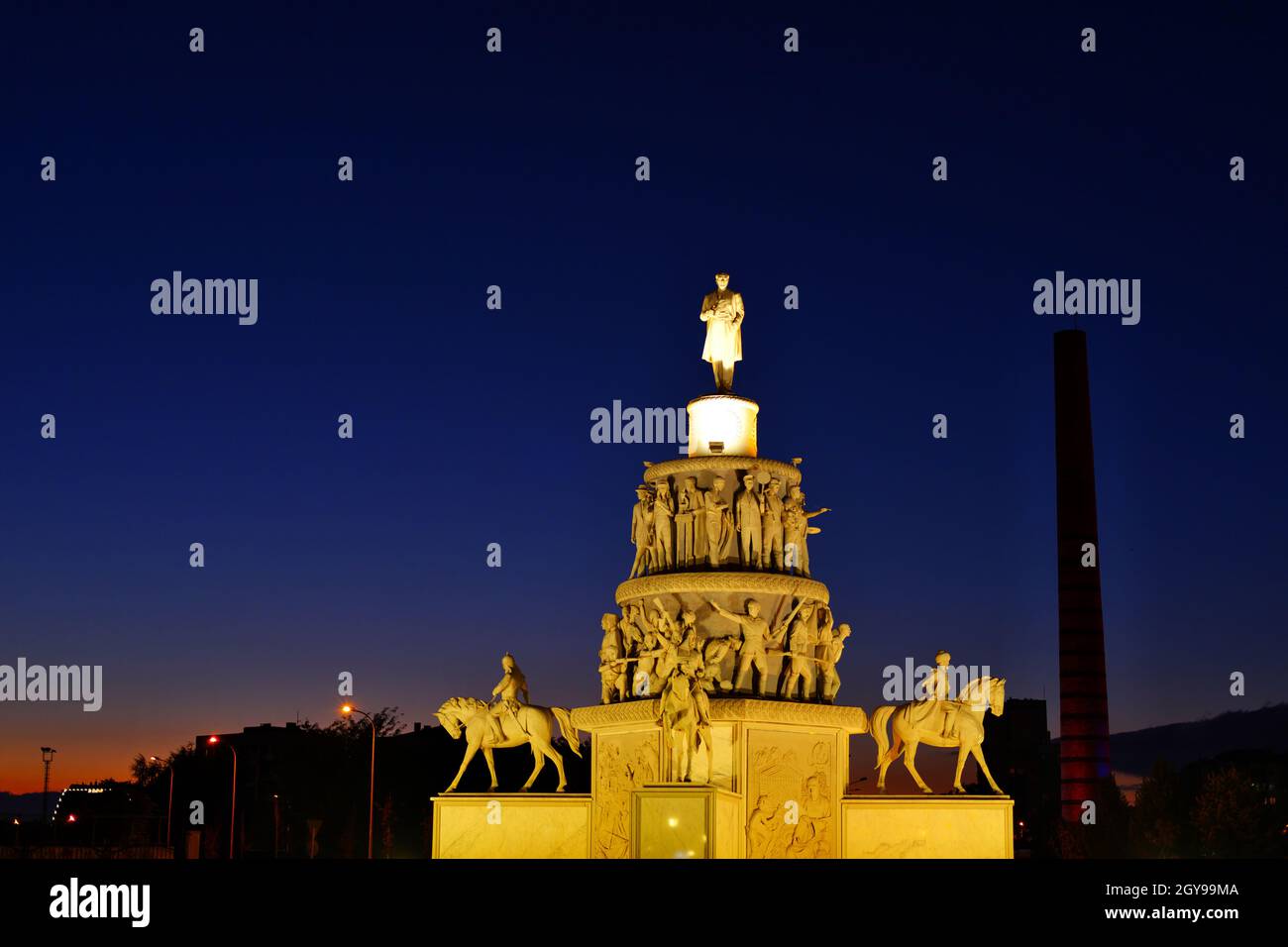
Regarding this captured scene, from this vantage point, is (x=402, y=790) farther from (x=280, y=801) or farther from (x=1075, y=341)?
(x=1075, y=341)

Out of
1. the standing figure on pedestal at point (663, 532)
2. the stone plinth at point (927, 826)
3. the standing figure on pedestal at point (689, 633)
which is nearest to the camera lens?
the standing figure on pedestal at point (689, 633)

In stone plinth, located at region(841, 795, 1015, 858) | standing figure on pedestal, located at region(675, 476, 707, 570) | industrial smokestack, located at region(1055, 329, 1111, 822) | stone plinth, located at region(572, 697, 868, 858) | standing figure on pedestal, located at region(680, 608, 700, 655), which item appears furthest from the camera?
industrial smokestack, located at region(1055, 329, 1111, 822)

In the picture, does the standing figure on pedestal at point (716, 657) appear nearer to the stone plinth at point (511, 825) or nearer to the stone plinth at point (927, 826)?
the stone plinth at point (927, 826)

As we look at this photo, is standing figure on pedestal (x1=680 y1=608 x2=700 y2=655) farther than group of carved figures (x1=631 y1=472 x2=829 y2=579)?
No

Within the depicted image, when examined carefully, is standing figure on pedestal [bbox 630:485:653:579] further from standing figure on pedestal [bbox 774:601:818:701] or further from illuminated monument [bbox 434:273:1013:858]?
standing figure on pedestal [bbox 774:601:818:701]

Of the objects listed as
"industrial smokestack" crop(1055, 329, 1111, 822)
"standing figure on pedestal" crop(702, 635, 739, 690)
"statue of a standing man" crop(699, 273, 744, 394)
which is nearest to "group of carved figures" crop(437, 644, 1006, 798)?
"standing figure on pedestal" crop(702, 635, 739, 690)

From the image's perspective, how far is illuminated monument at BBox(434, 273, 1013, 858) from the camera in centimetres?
4128

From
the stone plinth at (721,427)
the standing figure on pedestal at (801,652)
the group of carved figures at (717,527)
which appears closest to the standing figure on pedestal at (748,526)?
the group of carved figures at (717,527)

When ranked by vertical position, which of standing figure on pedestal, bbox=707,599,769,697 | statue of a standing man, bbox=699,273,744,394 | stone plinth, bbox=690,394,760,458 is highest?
statue of a standing man, bbox=699,273,744,394

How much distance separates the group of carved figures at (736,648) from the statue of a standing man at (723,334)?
7062 millimetres

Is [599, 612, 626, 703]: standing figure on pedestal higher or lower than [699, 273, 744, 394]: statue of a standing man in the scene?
lower

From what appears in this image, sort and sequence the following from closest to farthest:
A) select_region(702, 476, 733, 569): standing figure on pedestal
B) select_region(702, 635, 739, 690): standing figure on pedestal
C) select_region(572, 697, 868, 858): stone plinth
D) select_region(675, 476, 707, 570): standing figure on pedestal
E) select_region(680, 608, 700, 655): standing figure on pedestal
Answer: select_region(680, 608, 700, 655): standing figure on pedestal
select_region(702, 635, 739, 690): standing figure on pedestal
select_region(572, 697, 868, 858): stone plinth
select_region(702, 476, 733, 569): standing figure on pedestal
select_region(675, 476, 707, 570): standing figure on pedestal

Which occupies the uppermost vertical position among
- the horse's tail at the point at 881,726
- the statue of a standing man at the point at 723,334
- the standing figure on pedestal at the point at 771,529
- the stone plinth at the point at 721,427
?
the statue of a standing man at the point at 723,334

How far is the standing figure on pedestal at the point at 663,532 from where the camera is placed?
1735 inches
